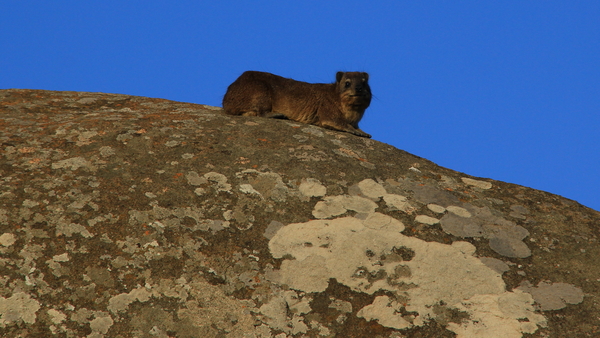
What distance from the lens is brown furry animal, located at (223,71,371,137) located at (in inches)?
378

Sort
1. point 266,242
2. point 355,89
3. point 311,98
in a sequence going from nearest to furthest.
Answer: point 266,242 < point 355,89 < point 311,98

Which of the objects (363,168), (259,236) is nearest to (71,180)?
(259,236)

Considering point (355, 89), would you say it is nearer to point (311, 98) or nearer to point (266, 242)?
point (311, 98)

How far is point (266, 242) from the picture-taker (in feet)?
16.0

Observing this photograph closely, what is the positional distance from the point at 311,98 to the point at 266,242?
5404 millimetres

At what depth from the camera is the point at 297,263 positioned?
4684 mm

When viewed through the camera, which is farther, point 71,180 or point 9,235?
point 71,180

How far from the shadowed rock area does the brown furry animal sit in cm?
275

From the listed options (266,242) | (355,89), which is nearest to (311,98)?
(355,89)

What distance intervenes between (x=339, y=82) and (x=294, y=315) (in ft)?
21.9

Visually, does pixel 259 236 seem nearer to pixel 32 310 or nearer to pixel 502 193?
pixel 32 310

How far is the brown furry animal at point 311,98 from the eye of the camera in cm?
959

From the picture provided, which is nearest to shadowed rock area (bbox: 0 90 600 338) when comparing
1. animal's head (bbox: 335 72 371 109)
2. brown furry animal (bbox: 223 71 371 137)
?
brown furry animal (bbox: 223 71 371 137)

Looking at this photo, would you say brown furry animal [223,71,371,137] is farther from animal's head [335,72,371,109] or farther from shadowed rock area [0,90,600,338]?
shadowed rock area [0,90,600,338]
